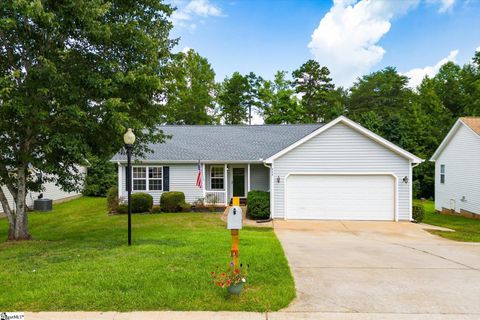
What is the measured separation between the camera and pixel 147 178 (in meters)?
18.2

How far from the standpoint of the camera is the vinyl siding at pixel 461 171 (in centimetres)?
1652

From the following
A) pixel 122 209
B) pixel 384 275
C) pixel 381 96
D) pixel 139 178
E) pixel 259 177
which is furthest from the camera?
pixel 381 96

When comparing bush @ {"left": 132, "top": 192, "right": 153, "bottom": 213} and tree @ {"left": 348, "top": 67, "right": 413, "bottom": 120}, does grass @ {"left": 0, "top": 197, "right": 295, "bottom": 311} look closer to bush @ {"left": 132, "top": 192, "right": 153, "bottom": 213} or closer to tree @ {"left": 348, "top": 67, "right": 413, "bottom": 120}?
bush @ {"left": 132, "top": 192, "right": 153, "bottom": 213}

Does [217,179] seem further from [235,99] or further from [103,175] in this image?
[235,99]

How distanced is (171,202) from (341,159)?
880 cm

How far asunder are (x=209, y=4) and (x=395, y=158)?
11.2 meters

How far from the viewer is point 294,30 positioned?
18719mm

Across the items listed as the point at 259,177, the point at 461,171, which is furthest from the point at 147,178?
the point at 461,171

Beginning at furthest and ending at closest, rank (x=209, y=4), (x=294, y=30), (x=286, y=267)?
1. (x=294, y=30)
2. (x=209, y=4)
3. (x=286, y=267)

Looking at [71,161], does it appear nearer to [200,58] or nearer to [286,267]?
[286,267]

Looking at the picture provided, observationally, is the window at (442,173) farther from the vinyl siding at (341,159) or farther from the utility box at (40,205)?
the utility box at (40,205)

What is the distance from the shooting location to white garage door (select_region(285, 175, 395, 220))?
14070 mm

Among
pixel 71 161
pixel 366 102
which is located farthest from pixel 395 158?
pixel 366 102

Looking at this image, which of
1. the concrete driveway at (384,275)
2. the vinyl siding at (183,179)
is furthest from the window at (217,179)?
the concrete driveway at (384,275)
